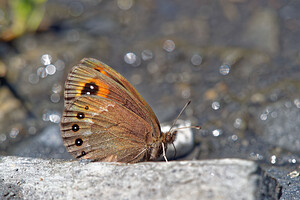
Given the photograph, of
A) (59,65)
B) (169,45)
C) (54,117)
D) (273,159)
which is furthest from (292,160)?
(59,65)

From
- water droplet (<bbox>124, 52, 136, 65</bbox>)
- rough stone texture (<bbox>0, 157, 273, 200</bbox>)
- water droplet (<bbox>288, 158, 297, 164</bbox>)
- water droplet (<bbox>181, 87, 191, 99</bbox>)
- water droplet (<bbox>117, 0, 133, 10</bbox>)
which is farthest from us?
water droplet (<bbox>117, 0, 133, 10</bbox>)

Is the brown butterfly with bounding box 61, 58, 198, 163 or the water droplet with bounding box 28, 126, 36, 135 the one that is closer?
the brown butterfly with bounding box 61, 58, 198, 163

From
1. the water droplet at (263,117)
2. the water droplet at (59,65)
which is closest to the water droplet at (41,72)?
the water droplet at (59,65)

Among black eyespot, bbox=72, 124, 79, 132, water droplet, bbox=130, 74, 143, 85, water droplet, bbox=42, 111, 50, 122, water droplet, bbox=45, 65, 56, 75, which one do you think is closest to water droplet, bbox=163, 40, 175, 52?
water droplet, bbox=130, 74, 143, 85

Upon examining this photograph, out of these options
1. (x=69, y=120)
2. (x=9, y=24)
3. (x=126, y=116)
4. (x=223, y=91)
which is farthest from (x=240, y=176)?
(x=9, y=24)

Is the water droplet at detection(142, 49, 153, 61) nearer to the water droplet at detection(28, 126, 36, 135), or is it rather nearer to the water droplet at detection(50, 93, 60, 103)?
the water droplet at detection(50, 93, 60, 103)

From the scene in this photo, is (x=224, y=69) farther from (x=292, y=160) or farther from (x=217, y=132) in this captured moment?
(x=292, y=160)

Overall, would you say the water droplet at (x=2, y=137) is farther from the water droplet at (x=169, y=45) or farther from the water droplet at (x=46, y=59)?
the water droplet at (x=169, y=45)
